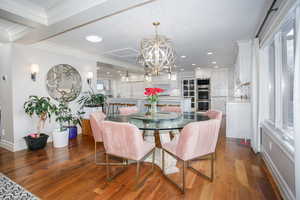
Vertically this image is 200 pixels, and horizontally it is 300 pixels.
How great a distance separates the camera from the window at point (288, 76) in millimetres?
1731

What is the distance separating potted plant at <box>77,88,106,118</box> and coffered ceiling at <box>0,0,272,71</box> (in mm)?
1503

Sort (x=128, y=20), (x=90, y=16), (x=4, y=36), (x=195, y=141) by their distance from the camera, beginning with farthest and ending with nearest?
1. (x=4, y=36)
2. (x=128, y=20)
3. (x=90, y=16)
4. (x=195, y=141)

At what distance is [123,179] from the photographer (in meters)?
1.97

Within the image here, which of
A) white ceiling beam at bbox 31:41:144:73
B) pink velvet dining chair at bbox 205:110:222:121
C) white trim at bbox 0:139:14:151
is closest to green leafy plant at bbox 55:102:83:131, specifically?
white trim at bbox 0:139:14:151

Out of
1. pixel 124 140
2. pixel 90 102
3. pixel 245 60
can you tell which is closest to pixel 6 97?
pixel 90 102

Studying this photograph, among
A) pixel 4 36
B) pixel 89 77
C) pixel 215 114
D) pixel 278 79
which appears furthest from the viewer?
pixel 89 77

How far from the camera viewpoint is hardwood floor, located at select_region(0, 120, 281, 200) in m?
1.67

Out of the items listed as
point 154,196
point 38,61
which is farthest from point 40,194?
point 38,61

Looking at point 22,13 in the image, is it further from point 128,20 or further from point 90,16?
point 128,20

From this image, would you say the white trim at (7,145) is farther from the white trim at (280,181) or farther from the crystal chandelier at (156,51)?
the white trim at (280,181)

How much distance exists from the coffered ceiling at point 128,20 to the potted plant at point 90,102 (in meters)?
1.50

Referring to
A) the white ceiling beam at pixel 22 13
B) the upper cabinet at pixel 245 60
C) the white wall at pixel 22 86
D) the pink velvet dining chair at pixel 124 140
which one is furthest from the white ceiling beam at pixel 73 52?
the upper cabinet at pixel 245 60

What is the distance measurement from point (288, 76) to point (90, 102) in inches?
168

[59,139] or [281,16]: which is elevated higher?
[281,16]
